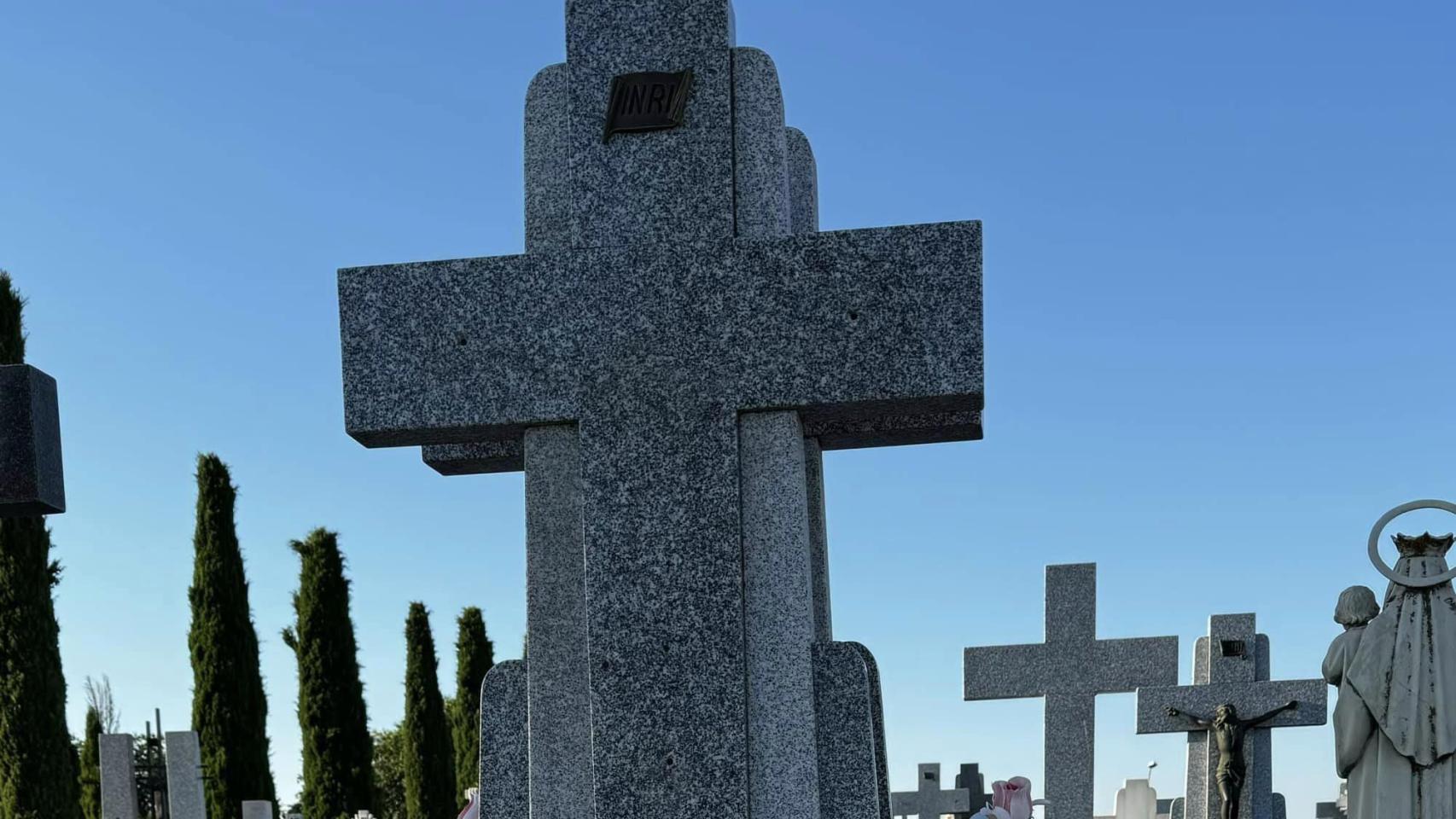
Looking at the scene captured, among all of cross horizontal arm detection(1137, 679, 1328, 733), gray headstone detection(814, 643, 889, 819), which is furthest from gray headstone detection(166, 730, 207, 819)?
gray headstone detection(814, 643, 889, 819)

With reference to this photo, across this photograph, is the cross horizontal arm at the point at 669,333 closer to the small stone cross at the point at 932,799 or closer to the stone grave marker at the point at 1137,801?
the small stone cross at the point at 932,799

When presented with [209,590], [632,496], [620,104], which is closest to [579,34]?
[620,104]

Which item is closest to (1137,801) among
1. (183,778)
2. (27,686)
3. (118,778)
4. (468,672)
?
(183,778)

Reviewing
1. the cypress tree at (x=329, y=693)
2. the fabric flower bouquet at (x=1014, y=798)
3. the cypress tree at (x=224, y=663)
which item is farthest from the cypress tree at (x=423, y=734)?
the fabric flower bouquet at (x=1014, y=798)

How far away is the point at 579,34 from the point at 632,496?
5.27 feet

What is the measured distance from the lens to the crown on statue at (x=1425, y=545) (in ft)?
23.5

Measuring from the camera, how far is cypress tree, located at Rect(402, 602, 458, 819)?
993 inches

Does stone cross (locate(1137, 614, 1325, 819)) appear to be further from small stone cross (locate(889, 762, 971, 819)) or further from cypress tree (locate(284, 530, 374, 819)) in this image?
cypress tree (locate(284, 530, 374, 819))

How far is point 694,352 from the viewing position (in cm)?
537

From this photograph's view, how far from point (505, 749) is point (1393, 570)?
4.00 meters

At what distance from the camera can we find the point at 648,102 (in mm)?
5527

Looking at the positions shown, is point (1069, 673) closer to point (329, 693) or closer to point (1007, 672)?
point (1007, 672)

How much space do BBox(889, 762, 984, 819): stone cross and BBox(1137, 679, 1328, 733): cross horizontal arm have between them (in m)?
1.81

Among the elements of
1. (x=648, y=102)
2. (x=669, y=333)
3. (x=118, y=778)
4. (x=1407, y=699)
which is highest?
(x=648, y=102)
